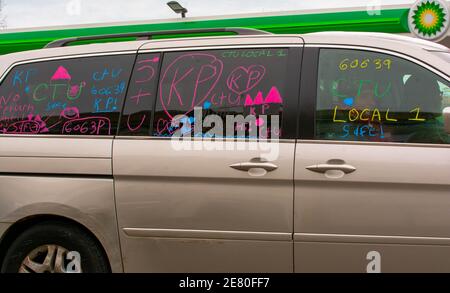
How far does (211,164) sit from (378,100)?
3.33 ft

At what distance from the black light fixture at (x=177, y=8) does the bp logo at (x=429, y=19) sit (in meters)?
5.99

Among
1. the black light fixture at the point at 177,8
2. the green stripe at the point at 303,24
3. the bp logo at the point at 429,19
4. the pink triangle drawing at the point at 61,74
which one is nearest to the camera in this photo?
the pink triangle drawing at the point at 61,74

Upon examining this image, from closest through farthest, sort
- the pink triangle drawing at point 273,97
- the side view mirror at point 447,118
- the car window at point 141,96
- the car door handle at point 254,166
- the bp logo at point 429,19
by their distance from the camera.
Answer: the side view mirror at point 447,118
the car door handle at point 254,166
the pink triangle drawing at point 273,97
the car window at point 141,96
the bp logo at point 429,19

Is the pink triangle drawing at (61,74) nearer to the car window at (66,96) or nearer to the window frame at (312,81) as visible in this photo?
the car window at (66,96)

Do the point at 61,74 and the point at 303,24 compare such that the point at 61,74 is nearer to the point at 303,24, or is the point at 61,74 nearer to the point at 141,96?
the point at 141,96

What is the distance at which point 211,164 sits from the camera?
2922 millimetres

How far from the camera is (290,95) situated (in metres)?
2.92

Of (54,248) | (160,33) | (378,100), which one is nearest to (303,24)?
(160,33)

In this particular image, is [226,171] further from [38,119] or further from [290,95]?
[38,119]

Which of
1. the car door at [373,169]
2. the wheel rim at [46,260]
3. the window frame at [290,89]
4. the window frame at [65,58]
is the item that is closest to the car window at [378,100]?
the car door at [373,169]

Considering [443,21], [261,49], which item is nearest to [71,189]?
[261,49]

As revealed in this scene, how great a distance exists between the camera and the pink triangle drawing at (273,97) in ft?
9.67

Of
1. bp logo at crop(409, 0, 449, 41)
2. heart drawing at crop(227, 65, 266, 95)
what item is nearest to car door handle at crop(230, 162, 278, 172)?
heart drawing at crop(227, 65, 266, 95)

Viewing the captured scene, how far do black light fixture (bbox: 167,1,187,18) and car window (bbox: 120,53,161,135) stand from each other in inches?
425
